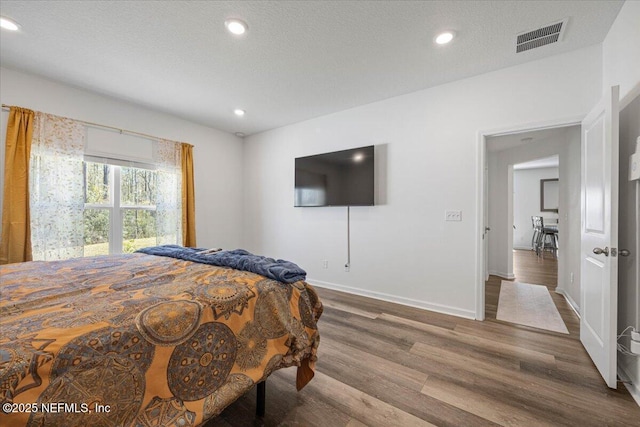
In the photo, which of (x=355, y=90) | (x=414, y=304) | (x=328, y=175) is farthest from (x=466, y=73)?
(x=414, y=304)

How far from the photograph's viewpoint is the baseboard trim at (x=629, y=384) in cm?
150

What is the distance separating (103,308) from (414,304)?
2.94m

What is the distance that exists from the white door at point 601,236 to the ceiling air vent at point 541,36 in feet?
2.29

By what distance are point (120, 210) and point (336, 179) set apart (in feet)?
9.53

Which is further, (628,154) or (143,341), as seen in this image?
(628,154)

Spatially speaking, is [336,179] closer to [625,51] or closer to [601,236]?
[601,236]

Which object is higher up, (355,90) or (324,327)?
(355,90)

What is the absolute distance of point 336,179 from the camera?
3.52 metres

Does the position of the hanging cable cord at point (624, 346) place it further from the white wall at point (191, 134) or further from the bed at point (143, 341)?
the white wall at point (191, 134)

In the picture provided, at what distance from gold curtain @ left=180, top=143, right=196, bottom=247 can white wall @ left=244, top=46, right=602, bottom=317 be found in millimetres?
1597

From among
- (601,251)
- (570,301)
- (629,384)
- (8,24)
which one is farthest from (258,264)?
(570,301)

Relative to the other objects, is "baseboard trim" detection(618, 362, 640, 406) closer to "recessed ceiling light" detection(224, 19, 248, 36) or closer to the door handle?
the door handle

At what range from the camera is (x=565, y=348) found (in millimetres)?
2086

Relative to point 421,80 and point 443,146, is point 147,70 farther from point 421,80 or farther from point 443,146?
point 443,146
